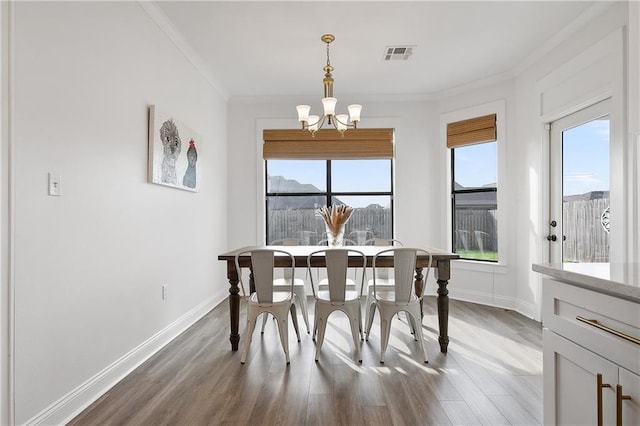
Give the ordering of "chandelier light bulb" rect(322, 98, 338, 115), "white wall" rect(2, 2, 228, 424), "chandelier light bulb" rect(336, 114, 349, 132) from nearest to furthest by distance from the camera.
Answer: "white wall" rect(2, 2, 228, 424) → "chandelier light bulb" rect(322, 98, 338, 115) → "chandelier light bulb" rect(336, 114, 349, 132)

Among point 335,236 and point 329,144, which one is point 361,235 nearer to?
point 329,144

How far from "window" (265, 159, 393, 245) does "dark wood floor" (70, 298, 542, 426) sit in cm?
206

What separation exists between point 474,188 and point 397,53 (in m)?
2.02

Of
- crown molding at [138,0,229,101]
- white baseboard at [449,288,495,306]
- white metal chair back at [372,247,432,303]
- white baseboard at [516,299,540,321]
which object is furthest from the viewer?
white baseboard at [449,288,495,306]

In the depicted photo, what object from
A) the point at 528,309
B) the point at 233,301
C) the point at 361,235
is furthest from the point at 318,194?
the point at 528,309

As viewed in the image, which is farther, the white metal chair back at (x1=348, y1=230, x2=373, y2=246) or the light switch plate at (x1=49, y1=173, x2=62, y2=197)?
the white metal chair back at (x1=348, y1=230, x2=373, y2=246)

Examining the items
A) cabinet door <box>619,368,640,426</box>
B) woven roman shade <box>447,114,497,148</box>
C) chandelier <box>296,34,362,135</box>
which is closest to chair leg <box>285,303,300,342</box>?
chandelier <box>296,34,362,135</box>

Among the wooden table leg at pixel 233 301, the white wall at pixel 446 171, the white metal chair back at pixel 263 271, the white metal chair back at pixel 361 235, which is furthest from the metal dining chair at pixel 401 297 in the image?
the white metal chair back at pixel 361 235

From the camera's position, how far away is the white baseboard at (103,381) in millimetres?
1851

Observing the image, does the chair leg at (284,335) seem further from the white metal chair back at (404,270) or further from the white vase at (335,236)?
the white vase at (335,236)

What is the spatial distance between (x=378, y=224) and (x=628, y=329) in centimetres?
420

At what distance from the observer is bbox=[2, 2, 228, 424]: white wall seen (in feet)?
5.59

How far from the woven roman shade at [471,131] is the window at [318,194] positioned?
0.90 m

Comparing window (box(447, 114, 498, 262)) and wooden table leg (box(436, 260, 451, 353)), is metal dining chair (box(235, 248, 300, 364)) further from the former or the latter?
window (box(447, 114, 498, 262))
